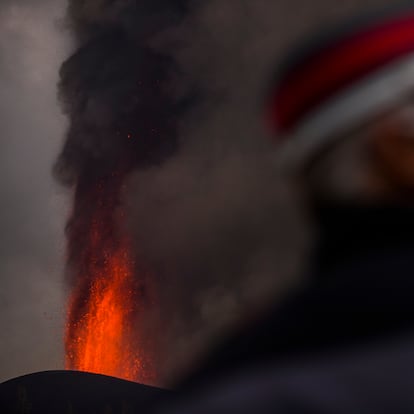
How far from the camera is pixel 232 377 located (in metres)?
1.17

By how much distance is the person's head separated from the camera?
58.6 inches

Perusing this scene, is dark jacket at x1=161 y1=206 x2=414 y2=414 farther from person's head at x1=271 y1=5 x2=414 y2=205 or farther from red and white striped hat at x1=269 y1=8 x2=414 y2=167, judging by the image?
red and white striped hat at x1=269 y1=8 x2=414 y2=167

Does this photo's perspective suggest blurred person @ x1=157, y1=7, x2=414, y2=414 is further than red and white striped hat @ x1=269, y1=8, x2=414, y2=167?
No

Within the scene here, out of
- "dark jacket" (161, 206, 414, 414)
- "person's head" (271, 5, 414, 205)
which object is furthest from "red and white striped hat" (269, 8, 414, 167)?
"dark jacket" (161, 206, 414, 414)

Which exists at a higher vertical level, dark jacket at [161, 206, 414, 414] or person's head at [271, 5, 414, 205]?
person's head at [271, 5, 414, 205]

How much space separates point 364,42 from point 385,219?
372 mm

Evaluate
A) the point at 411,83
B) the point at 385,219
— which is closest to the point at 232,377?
the point at 385,219

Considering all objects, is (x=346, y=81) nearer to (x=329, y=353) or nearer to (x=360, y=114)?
(x=360, y=114)

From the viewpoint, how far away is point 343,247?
1480mm

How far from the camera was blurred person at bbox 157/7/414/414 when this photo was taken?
114 cm

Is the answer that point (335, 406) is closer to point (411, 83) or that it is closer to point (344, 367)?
point (344, 367)

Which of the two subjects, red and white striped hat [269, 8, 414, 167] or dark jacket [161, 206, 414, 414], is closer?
dark jacket [161, 206, 414, 414]

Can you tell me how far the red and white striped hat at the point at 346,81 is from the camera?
1.50 metres

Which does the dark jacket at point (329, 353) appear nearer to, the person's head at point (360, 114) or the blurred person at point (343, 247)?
the blurred person at point (343, 247)
